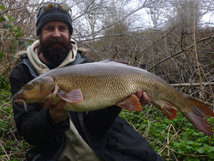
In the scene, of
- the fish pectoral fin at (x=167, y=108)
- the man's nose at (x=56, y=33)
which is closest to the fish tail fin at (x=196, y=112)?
the fish pectoral fin at (x=167, y=108)

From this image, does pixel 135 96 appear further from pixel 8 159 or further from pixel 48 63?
pixel 8 159

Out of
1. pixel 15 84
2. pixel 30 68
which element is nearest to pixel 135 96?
pixel 30 68

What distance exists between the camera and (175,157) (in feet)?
8.61

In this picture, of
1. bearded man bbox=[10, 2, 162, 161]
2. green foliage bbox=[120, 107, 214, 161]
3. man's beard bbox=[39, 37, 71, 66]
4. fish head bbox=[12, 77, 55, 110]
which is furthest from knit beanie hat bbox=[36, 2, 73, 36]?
green foliage bbox=[120, 107, 214, 161]

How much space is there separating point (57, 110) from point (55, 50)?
3.22 ft

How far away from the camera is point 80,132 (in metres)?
1.97

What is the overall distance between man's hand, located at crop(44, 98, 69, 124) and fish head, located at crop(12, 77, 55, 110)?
51 mm

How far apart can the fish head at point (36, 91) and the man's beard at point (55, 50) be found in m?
0.89

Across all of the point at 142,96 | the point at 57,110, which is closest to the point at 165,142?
the point at 142,96

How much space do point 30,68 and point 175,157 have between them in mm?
2119

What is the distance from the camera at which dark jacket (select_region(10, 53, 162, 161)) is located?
180 cm

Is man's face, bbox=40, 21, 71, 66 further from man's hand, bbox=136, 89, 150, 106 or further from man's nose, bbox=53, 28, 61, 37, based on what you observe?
man's hand, bbox=136, 89, 150, 106

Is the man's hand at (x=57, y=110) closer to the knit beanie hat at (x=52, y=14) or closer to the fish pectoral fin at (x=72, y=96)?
the fish pectoral fin at (x=72, y=96)

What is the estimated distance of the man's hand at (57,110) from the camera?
5.30ft
